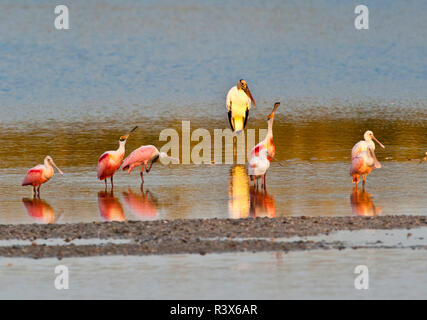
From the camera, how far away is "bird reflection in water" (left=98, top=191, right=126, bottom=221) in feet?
51.8

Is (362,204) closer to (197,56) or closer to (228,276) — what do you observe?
(228,276)

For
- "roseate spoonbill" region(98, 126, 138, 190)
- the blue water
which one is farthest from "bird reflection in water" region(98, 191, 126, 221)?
the blue water

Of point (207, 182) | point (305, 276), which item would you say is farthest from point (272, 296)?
point (207, 182)

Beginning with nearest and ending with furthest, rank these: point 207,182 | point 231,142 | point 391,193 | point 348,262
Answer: point 348,262 < point 391,193 < point 207,182 < point 231,142

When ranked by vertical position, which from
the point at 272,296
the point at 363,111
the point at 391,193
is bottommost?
the point at 272,296

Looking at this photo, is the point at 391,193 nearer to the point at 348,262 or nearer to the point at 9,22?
the point at 348,262

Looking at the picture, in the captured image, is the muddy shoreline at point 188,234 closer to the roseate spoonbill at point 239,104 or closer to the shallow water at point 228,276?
the shallow water at point 228,276

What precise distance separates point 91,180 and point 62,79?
34870mm

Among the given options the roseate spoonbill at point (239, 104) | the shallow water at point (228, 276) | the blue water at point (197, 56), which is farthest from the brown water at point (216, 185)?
the blue water at point (197, 56)

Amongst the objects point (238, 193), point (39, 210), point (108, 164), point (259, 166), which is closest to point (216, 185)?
point (238, 193)

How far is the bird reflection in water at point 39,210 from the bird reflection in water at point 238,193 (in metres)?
2.70

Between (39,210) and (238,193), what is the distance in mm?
3560

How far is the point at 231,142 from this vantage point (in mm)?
27328

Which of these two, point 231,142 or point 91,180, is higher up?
point 231,142
